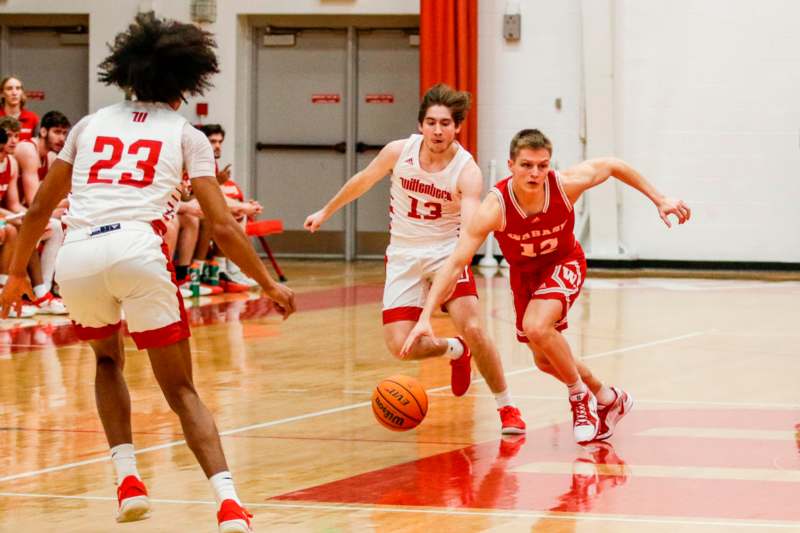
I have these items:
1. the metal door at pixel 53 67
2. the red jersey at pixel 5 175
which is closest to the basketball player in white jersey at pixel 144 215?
the red jersey at pixel 5 175

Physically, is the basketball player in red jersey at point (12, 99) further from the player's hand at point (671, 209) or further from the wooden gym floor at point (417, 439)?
the player's hand at point (671, 209)

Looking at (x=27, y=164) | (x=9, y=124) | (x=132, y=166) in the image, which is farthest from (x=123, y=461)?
(x=27, y=164)

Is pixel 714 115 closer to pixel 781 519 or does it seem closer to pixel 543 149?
pixel 543 149

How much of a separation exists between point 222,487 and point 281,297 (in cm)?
66

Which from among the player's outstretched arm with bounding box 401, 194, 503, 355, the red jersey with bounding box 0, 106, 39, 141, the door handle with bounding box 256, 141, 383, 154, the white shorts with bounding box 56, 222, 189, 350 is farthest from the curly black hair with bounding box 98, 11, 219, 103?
the door handle with bounding box 256, 141, 383, 154

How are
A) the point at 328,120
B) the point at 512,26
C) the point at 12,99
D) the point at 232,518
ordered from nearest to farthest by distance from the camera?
the point at 232,518
the point at 12,99
the point at 512,26
the point at 328,120

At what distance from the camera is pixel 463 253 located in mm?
6180

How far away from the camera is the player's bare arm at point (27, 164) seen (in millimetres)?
11781

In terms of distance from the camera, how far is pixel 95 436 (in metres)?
6.59

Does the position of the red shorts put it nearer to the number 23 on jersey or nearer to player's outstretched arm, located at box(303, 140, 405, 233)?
player's outstretched arm, located at box(303, 140, 405, 233)

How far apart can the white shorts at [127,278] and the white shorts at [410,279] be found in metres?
2.58

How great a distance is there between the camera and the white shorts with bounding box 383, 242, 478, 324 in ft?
23.3

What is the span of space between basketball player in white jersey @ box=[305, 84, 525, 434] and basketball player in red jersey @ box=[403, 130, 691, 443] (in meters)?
0.32

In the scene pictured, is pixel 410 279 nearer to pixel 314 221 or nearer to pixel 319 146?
pixel 314 221
